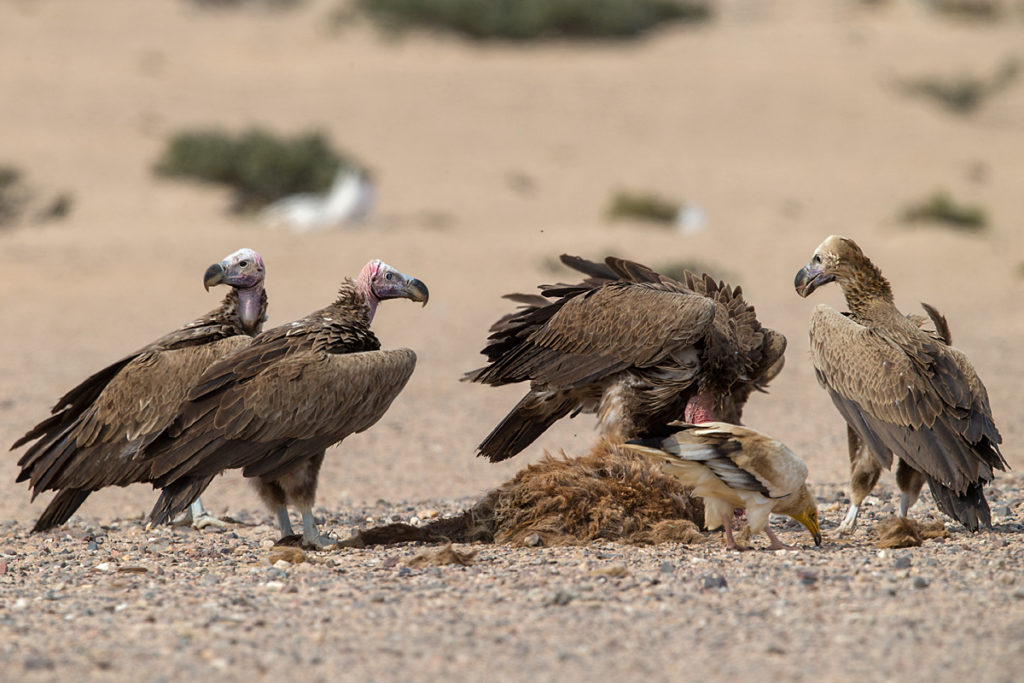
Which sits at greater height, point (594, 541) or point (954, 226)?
point (954, 226)

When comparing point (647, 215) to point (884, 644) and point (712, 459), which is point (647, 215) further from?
point (884, 644)

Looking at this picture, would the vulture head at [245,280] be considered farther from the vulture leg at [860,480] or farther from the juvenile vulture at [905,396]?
the vulture leg at [860,480]

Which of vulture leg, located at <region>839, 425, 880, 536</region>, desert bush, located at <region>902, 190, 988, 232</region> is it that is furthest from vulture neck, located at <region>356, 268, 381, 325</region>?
desert bush, located at <region>902, 190, 988, 232</region>

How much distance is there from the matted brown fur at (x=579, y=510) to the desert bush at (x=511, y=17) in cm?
2974

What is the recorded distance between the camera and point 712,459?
635 cm

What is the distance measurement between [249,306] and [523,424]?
1.85 m

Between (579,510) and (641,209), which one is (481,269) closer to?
(641,209)

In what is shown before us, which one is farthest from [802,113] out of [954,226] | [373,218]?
[373,218]

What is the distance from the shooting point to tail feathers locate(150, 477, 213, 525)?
22.1 feet

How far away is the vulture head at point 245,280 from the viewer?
308 inches

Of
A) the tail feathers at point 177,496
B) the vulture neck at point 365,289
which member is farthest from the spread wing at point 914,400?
the tail feathers at point 177,496

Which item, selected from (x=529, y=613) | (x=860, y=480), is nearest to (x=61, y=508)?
(x=529, y=613)

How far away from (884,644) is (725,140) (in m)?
25.5

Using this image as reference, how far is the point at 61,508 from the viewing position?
7.18 metres
